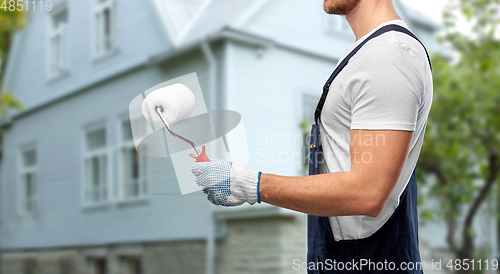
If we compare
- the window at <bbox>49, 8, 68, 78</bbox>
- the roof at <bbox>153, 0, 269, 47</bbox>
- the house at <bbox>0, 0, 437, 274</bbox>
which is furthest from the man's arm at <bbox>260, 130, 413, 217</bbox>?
the window at <bbox>49, 8, 68, 78</bbox>

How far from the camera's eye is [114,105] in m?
10.7

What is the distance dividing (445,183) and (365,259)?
28.5ft

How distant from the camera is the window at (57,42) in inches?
497

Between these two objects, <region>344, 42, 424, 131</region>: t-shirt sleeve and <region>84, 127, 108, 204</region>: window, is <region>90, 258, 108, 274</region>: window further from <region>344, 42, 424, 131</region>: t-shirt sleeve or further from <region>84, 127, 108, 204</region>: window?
<region>344, 42, 424, 131</region>: t-shirt sleeve

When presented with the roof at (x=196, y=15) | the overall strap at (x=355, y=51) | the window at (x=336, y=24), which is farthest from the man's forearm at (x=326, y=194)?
the window at (x=336, y=24)

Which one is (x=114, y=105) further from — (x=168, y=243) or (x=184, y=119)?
(x=184, y=119)

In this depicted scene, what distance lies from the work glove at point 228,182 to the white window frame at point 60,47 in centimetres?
1170

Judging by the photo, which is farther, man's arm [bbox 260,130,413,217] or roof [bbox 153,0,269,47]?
roof [bbox 153,0,269,47]

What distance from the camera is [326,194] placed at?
1313mm

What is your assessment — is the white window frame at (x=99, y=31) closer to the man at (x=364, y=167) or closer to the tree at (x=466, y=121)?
the tree at (x=466, y=121)

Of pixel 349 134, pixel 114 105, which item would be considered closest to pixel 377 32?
pixel 349 134

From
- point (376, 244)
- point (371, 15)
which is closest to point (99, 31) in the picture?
point (371, 15)

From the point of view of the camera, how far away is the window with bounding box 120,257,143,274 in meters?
10.3

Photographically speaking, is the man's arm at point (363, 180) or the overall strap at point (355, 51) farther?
the overall strap at point (355, 51)
